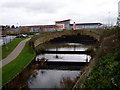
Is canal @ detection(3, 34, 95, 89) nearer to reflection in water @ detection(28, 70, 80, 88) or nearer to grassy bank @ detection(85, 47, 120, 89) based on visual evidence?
reflection in water @ detection(28, 70, 80, 88)

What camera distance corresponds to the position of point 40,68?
24.3m

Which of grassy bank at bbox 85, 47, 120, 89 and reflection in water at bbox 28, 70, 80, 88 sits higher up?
grassy bank at bbox 85, 47, 120, 89

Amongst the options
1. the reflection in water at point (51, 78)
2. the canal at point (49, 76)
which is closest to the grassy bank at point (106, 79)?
the canal at point (49, 76)

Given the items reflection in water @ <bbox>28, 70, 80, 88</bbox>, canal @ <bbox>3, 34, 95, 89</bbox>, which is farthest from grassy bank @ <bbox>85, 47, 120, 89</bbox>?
reflection in water @ <bbox>28, 70, 80, 88</bbox>

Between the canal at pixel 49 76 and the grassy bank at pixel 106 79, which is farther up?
the grassy bank at pixel 106 79

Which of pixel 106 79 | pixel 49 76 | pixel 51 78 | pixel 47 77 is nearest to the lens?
pixel 106 79

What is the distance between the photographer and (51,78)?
782 inches

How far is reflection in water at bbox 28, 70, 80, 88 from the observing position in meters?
17.6

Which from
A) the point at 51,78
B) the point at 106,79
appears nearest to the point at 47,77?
the point at 51,78

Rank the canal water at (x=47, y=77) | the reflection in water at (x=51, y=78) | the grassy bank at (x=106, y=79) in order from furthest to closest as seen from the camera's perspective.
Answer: the reflection in water at (x=51, y=78), the canal water at (x=47, y=77), the grassy bank at (x=106, y=79)

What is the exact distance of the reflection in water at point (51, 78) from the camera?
17.6 meters

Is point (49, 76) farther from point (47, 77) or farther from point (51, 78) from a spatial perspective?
point (51, 78)

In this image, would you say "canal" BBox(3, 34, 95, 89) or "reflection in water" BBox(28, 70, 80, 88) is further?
"reflection in water" BBox(28, 70, 80, 88)

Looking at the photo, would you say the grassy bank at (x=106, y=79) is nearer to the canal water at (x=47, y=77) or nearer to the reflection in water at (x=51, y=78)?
the canal water at (x=47, y=77)
